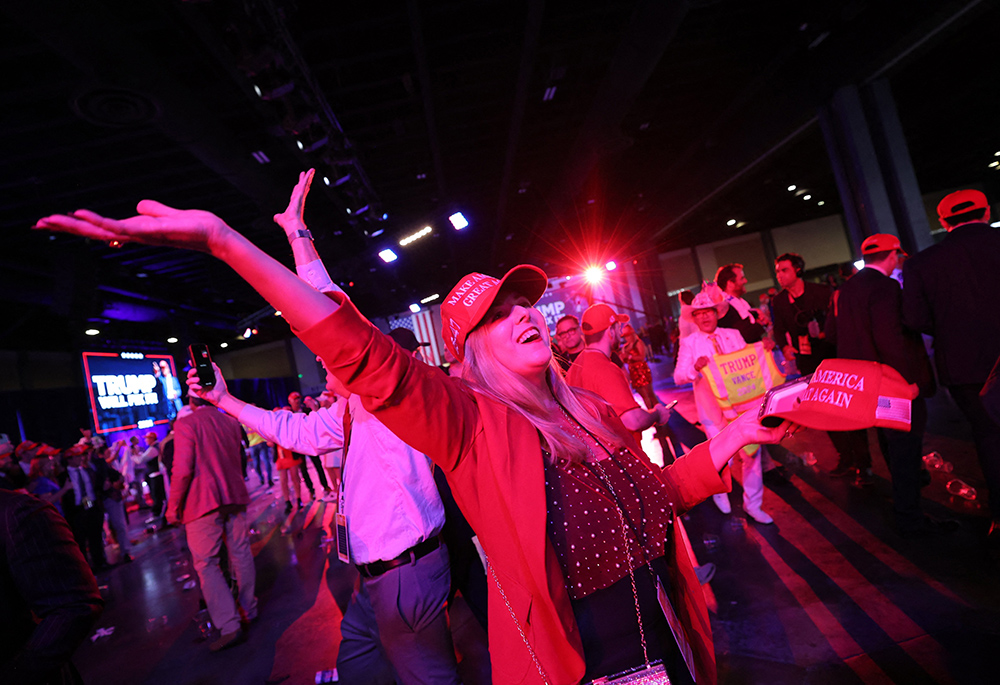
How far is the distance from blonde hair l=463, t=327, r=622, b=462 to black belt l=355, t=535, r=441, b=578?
110 centimetres

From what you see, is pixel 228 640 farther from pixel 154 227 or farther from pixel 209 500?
pixel 154 227

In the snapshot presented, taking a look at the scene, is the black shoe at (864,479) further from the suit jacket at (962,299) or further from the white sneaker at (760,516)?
the suit jacket at (962,299)

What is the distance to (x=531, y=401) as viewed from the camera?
53.6 inches

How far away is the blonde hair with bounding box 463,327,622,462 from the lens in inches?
50.4

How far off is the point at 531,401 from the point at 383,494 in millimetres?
1143

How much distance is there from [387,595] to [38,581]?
3.79 ft

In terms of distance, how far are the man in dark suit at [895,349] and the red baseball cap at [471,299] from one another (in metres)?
3.09

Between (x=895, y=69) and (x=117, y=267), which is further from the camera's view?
(x=117, y=267)

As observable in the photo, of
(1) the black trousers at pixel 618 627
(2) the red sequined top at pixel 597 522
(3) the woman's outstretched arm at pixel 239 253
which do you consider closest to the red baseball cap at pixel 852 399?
(2) the red sequined top at pixel 597 522

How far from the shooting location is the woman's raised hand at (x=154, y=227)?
89 cm

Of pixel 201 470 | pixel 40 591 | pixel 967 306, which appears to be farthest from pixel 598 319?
pixel 201 470

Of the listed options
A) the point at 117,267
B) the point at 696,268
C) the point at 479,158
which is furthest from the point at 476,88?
the point at 696,268

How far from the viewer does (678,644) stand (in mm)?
1290

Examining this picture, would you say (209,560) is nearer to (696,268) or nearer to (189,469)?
(189,469)
